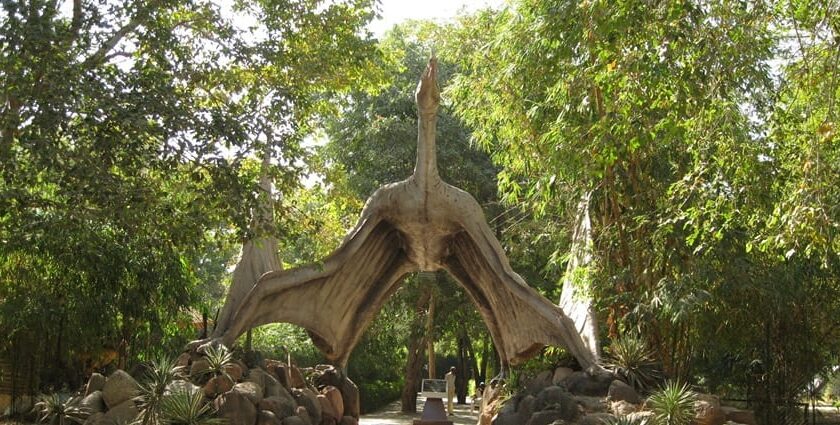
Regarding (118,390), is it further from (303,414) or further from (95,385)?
(303,414)

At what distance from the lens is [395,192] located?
11719 millimetres

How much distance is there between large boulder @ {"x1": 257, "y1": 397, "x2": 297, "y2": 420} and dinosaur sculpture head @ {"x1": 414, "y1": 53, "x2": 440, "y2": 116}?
11.9ft

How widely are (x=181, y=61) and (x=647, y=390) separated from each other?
6.11m

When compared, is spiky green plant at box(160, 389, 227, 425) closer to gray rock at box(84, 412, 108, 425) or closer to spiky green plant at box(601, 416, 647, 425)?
gray rock at box(84, 412, 108, 425)

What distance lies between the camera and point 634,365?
11.0 metres

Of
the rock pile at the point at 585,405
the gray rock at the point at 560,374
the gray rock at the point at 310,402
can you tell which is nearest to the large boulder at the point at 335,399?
the gray rock at the point at 310,402

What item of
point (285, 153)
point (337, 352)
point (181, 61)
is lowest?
point (337, 352)

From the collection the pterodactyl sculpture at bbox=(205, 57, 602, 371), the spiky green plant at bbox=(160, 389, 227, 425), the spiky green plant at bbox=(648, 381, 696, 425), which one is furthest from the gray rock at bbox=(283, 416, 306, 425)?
the spiky green plant at bbox=(648, 381, 696, 425)

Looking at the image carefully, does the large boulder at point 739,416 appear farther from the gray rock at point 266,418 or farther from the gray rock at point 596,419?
the gray rock at point 266,418

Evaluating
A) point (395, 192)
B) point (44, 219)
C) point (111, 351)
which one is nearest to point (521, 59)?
point (395, 192)

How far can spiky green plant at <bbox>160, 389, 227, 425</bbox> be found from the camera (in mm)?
8781

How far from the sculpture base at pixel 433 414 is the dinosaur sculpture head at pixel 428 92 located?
4854mm

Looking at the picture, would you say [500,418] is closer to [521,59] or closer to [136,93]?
[521,59]

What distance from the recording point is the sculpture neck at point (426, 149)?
37.2ft
